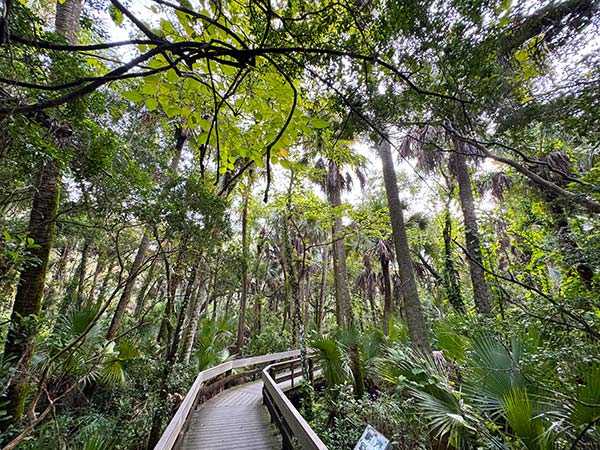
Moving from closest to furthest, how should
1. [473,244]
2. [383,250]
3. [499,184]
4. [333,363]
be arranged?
[333,363] → [473,244] → [499,184] → [383,250]

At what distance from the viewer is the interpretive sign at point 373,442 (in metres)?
2.54

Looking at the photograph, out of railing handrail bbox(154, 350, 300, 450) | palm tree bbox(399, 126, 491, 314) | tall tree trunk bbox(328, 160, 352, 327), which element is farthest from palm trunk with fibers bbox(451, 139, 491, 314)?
railing handrail bbox(154, 350, 300, 450)

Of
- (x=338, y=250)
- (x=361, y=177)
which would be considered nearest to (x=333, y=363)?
(x=338, y=250)

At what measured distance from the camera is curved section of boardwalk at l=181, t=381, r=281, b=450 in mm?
4145

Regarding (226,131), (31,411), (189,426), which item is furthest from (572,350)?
(189,426)

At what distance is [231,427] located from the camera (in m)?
4.81

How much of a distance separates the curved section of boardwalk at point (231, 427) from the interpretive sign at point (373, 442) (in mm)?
2138

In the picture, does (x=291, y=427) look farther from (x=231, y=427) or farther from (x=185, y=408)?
(x=231, y=427)

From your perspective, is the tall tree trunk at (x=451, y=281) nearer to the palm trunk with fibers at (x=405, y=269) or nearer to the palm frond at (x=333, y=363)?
the palm trunk with fibers at (x=405, y=269)

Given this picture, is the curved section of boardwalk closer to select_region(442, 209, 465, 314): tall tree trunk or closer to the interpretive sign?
the interpretive sign

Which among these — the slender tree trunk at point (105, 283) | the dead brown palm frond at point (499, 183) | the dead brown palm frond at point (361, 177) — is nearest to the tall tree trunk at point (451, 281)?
the dead brown palm frond at point (499, 183)

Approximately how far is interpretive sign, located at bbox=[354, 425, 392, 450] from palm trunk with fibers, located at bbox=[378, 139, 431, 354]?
2.64m

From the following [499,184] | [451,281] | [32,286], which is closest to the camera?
[32,286]

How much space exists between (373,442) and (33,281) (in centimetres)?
472
